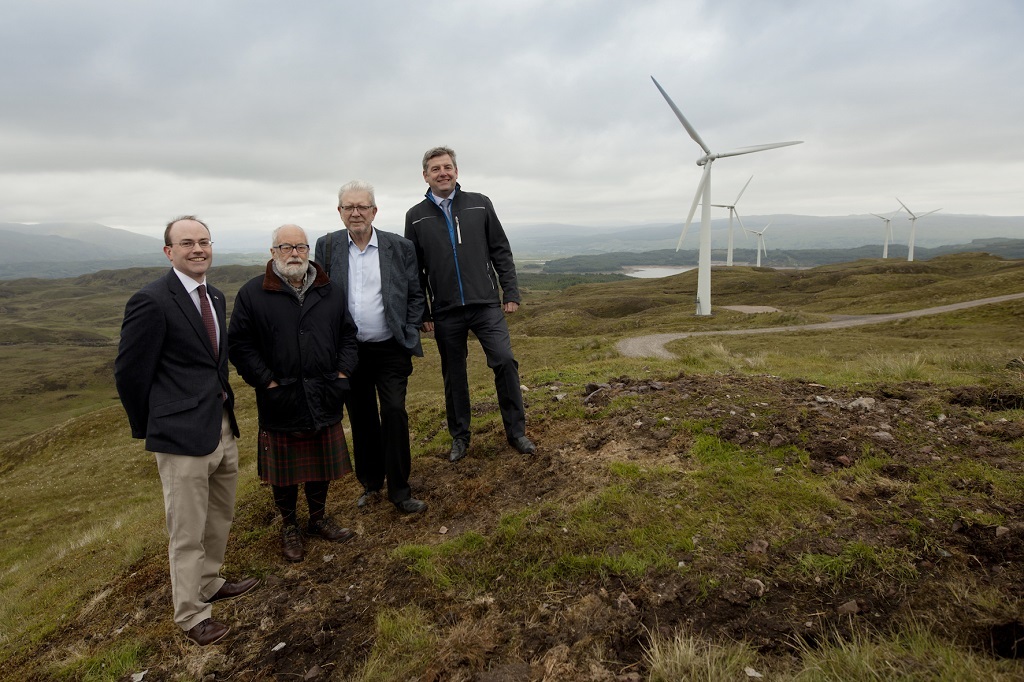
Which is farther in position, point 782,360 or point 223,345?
point 782,360

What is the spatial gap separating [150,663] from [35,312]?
24440 cm

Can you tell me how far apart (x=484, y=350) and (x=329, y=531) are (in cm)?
284

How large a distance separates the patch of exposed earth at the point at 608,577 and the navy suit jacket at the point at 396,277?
2.13 metres

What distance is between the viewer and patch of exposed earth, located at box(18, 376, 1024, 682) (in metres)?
3.76

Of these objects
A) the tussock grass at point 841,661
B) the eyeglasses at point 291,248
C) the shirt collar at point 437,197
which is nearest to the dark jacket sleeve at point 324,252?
the eyeglasses at point 291,248

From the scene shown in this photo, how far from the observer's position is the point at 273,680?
4113 mm

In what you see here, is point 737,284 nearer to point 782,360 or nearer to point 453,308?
point 782,360

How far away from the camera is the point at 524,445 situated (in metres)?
7.22

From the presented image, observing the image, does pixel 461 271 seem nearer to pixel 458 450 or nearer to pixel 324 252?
pixel 324 252

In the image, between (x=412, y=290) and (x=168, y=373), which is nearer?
(x=168, y=373)

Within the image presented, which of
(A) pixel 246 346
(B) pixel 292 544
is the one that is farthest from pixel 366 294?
(B) pixel 292 544

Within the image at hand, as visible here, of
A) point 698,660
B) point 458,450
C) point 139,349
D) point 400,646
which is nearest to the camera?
point 698,660

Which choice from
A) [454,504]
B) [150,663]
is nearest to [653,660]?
[454,504]

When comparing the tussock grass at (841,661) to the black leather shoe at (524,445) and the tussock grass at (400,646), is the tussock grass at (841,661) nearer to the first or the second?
the tussock grass at (400,646)
